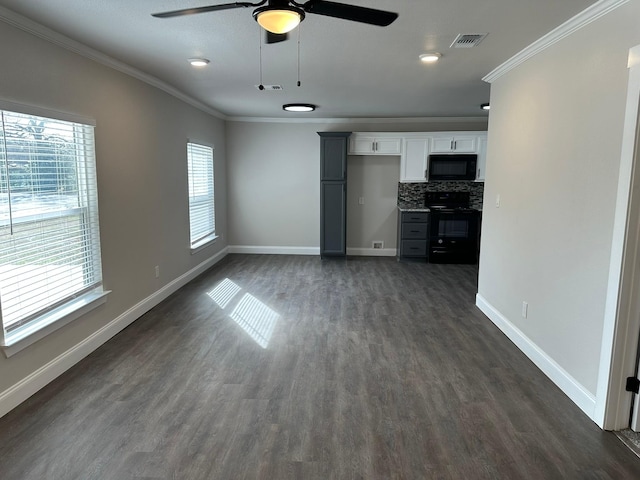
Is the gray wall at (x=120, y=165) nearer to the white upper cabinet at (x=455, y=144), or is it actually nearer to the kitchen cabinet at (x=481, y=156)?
the white upper cabinet at (x=455, y=144)

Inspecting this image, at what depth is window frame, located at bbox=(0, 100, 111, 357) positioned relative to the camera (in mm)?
2639

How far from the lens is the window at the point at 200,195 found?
5.84 metres

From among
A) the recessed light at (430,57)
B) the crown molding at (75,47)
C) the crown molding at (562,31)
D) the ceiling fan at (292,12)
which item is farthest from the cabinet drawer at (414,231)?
the ceiling fan at (292,12)

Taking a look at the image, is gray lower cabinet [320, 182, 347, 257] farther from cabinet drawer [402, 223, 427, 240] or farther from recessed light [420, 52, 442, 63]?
recessed light [420, 52, 442, 63]

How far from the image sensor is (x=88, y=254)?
11.4 feet

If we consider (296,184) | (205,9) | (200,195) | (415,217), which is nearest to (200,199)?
(200,195)

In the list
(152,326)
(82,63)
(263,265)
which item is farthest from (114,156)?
(263,265)

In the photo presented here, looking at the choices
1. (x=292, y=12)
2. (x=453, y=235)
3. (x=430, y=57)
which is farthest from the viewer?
(x=453, y=235)

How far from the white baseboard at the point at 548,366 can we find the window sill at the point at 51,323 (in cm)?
355

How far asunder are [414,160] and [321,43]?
14.0ft

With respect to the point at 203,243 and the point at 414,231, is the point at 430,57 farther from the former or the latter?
the point at 203,243

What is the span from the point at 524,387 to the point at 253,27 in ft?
10.2

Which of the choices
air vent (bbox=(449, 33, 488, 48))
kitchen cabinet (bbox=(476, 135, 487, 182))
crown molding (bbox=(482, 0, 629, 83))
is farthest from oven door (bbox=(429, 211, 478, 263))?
air vent (bbox=(449, 33, 488, 48))

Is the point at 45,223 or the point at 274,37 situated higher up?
the point at 274,37
